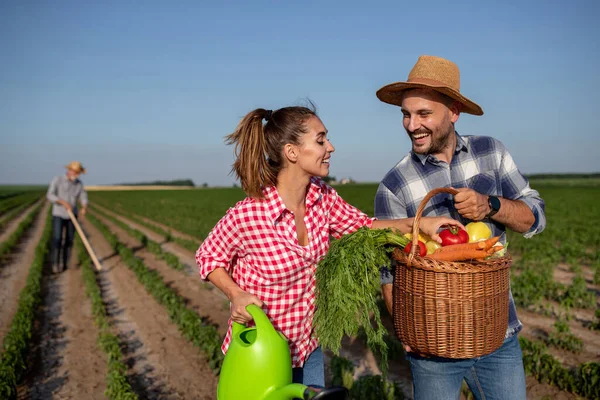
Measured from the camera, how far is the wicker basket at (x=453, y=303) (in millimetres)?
1896

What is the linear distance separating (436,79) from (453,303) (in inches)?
45.9

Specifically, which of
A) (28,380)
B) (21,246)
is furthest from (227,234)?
(21,246)

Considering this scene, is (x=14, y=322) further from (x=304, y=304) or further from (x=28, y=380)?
(x=304, y=304)

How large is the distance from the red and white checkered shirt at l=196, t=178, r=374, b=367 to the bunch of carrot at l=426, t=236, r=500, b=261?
0.66 meters

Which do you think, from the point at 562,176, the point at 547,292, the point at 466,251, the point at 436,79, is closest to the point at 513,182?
the point at 436,79

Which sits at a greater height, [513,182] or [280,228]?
[513,182]

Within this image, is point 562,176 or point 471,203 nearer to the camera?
point 471,203

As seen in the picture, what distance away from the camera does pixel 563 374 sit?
4527mm

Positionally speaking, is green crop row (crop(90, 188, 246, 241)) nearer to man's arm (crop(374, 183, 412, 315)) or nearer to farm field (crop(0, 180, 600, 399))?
farm field (crop(0, 180, 600, 399))

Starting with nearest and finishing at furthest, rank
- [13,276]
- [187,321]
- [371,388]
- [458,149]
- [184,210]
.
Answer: [458,149] → [371,388] → [187,321] → [13,276] → [184,210]

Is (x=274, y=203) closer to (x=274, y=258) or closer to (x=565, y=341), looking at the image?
(x=274, y=258)

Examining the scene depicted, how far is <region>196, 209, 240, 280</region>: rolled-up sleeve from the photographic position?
2.28 m

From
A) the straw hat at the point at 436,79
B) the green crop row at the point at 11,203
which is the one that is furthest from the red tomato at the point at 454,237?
the green crop row at the point at 11,203

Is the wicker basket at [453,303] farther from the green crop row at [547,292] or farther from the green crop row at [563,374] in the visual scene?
the green crop row at [547,292]
